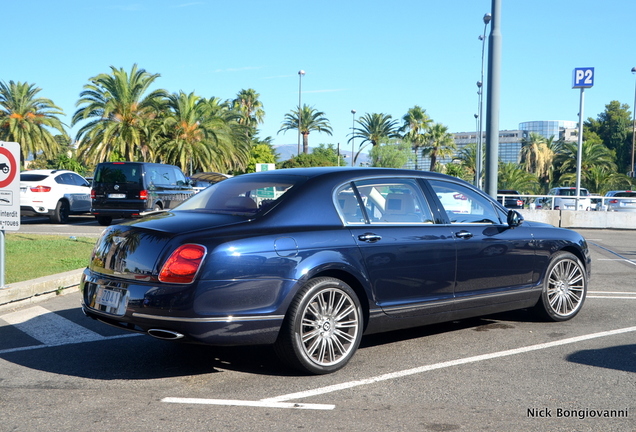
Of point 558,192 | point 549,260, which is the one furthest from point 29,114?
point 549,260

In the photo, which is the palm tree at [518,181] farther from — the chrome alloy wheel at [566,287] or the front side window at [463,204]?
the front side window at [463,204]

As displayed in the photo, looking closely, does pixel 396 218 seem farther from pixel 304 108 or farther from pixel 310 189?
pixel 304 108

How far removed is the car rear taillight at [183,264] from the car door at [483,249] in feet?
7.70

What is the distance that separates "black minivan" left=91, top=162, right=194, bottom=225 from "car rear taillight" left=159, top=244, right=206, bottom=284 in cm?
1485

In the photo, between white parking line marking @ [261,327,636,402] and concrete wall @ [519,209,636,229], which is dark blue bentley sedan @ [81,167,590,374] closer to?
white parking line marking @ [261,327,636,402]

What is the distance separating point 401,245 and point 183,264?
177 cm

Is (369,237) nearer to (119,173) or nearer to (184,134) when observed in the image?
(119,173)

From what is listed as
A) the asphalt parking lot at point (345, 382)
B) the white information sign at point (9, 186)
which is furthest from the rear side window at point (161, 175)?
the asphalt parking lot at point (345, 382)

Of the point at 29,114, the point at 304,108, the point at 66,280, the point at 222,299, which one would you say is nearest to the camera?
the point at 222,299

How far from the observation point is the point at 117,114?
137ft

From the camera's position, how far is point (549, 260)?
673 cm

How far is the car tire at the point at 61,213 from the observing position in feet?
66.9

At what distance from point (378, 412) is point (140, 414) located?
1.41m

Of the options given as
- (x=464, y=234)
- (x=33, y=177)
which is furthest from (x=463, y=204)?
(x=33, y=177)
